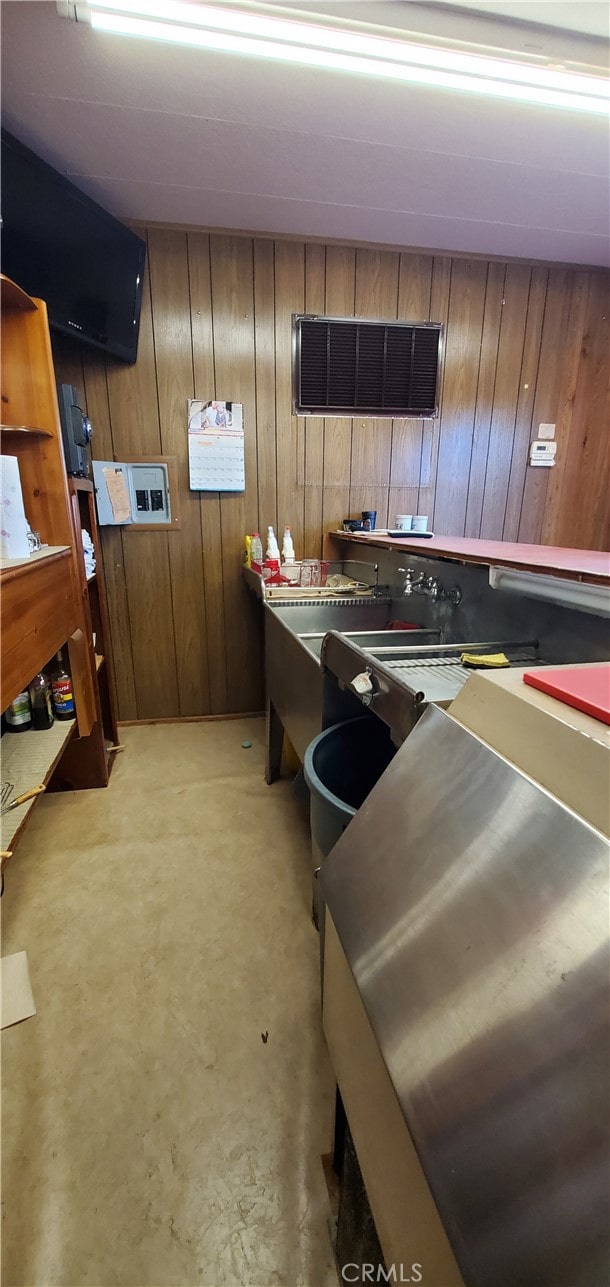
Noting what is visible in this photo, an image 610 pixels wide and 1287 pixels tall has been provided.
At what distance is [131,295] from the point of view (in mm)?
2268

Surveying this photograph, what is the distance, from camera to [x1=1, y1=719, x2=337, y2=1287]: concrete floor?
898mm

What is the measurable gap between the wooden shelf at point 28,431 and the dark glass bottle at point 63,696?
0.84m

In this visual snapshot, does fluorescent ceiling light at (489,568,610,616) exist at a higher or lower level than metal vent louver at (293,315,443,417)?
lower

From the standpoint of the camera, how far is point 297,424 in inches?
105

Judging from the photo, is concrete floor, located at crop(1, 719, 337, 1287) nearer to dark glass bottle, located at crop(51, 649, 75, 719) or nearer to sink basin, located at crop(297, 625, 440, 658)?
dark glass bottle, located at crop(51, 649, 75, 719)

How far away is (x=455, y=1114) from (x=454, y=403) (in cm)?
305

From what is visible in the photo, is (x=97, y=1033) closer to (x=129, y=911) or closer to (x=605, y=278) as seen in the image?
(x=129, y=911)

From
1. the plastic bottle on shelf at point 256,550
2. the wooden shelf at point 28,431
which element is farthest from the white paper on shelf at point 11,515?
the plastic bottle on shelf at point 256,550

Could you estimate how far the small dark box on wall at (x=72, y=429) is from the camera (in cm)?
188

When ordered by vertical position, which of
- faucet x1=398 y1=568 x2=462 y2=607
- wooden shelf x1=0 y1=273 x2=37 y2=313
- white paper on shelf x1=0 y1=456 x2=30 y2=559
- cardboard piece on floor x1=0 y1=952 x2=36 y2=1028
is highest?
wooden shelf x1=0 y1=273 x2=37 y2=313

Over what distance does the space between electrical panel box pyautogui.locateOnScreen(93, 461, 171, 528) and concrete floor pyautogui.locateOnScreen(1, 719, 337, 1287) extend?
1511mm

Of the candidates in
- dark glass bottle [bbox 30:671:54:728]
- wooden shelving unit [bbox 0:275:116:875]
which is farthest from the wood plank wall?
dark glass bottle [bbox 30:671:54:728]

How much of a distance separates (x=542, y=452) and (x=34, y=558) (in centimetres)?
286

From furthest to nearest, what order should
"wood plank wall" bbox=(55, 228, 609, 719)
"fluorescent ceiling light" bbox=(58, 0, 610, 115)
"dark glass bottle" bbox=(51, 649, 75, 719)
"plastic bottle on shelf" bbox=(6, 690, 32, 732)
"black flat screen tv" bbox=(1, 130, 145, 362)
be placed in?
1. "wood plank wall" bbox=(55, 228, 609, 719)
2. "dark glass bottle" bbox=(51, 649, 75, 719)
3. "plastic bottle on shelf" bbox=(6, 690, 32, 732)
4. "black flat screen tv" bbox=(1, 130, 145, 362)
5. "fluorescent ceiling light" bbox=(58, 0, 610, 115)
